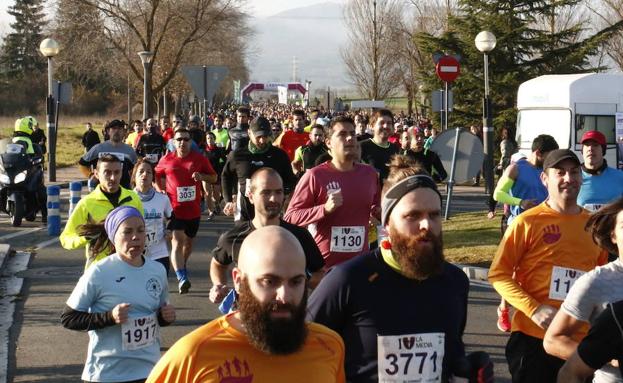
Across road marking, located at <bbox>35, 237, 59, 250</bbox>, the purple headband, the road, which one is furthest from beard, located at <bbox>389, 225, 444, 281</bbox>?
road marking, located at <bbox>35, 237, 59, 250</bbox>

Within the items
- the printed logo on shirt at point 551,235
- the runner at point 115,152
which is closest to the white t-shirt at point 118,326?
the printed logo on shirt at point 551,235

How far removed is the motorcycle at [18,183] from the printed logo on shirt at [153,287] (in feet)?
42.5

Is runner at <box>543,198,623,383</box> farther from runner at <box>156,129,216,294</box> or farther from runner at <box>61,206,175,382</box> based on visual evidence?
runner at <box>156,129,216,294</box>

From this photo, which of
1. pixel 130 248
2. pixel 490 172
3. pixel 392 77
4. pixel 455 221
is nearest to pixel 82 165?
pixel 130 248

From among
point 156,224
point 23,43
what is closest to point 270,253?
point 156,224

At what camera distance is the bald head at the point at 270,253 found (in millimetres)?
2883

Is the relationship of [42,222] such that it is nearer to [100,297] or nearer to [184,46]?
[100,297]

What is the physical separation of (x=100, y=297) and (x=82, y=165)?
6516 mm

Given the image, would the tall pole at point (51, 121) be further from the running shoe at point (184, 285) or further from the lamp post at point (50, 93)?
the running shoe at point (184, 285)

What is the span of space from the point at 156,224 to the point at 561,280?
425 centimetres

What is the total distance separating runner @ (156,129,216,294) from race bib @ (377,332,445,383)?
7.68 meters

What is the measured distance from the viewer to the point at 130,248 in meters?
5.77

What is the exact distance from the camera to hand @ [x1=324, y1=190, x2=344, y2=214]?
7.16 metres

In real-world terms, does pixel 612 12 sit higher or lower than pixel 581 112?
higher
